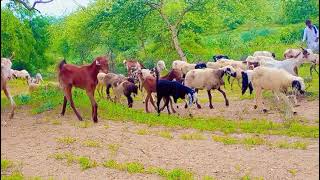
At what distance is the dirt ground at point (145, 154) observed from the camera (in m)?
7.56

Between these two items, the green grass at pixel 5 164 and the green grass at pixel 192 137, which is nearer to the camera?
the green grass at pixel 5 164

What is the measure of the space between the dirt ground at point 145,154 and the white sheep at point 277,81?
2.38 m

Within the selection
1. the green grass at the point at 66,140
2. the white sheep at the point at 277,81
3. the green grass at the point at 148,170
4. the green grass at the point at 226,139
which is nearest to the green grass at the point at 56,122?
the green grass at the point at 66,140

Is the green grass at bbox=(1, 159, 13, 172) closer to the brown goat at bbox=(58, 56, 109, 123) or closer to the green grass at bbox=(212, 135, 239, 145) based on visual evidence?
the brown goat at bbox=(58, 56, 109, 123)

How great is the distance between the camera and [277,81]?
40.2 feet

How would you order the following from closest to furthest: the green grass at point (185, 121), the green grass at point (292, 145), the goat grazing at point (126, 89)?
the green grass at point (292, 145), the green grass at point (185, 121), the goat grazing at point (126, 89)

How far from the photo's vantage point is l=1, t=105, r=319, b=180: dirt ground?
298 inches

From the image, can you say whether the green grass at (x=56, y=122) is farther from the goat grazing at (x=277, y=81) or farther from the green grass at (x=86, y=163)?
the goat grazing at (x=277, y=81)

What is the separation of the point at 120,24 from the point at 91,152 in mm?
16002

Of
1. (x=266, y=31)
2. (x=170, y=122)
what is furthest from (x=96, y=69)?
(x=266, y=31)

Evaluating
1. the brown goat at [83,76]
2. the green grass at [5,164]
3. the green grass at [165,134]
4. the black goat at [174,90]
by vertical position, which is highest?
the brown goat at [83,76]

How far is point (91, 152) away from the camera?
8.83m

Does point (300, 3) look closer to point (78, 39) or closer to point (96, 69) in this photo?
point (78, 39)

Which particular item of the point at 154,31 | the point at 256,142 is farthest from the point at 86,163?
the point at 154,31
